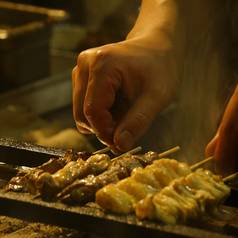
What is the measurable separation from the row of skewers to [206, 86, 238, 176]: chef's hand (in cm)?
18

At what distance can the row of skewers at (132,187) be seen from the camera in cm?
196

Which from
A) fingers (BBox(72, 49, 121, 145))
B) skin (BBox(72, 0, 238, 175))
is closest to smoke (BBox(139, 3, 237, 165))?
skin (BBox(72, 0, 238, 175))

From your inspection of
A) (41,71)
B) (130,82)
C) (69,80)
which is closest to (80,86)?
(130,82)

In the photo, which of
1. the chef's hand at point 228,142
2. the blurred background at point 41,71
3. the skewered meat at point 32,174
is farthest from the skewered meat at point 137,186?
the blurred background at point 41,71

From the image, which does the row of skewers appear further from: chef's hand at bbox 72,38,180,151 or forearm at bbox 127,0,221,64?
forearm at bbox 127,0,221,64

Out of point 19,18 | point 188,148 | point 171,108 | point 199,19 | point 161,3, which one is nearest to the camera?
point 161,3

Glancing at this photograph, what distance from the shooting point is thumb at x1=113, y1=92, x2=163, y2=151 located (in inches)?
105

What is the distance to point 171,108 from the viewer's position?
5707 millimetres

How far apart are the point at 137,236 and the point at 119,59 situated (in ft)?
4.89

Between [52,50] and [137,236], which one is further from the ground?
[137,236]

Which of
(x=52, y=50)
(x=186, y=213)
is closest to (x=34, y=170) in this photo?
(x=186, y=213)

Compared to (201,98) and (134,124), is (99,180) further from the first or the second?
(201,98)

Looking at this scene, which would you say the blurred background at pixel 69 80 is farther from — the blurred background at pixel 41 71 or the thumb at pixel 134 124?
the thumb at pixel 134 124

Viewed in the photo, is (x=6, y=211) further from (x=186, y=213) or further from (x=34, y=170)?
(x=186, y=213)
